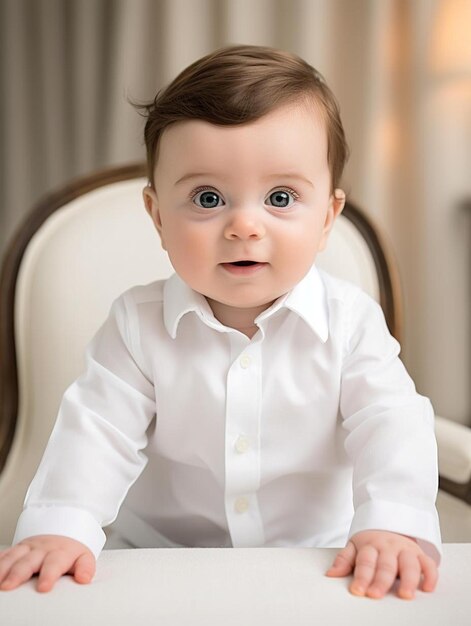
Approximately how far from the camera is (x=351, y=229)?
1466 millimetres

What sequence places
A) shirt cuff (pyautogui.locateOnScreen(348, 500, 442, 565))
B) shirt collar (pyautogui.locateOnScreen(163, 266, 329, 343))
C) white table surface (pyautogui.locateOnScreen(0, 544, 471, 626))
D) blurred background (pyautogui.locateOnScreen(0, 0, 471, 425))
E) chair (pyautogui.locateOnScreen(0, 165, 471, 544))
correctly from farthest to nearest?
blurred background (pyautogui.locateOnScreen(0, 0, 471, 425))
chair (pyautogui.locateOnScreen(0, 165, 471, 544))
shirt collar (pyautogui.locateOnScreen(163, 266, 329, 343))
shirt cuff (pyautogui.locateOnScreen(348, 500, 442, 565))
white table surface (pyautogui.locateOnScreen(0, 544, 471, 626))

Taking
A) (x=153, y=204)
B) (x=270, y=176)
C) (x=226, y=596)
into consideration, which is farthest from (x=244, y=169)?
(x=226, y=596)

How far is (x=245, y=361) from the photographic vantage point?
970 mm

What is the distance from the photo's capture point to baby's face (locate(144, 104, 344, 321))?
0.83m

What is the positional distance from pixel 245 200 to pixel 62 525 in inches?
15.0

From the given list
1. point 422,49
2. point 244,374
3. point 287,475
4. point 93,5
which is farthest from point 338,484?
point 93,5

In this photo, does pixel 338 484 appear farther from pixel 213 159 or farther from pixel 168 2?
pixel 168 2

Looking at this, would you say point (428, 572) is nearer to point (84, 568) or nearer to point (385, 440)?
point (385, 440)

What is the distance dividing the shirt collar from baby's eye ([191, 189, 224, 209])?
0.15 meters

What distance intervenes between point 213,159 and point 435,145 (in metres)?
1.61

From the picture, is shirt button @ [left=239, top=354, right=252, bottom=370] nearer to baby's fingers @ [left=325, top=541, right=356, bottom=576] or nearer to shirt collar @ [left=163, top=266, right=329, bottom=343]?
shirt collar @ [left=163, top=266, right=329, bottom=343]

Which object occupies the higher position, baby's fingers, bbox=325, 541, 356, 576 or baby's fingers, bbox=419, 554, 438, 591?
baby's fingers, bbox=419, 554, 438, 591

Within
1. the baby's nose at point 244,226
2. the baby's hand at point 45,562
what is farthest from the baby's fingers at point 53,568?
A: the baby's nose at point 244,226

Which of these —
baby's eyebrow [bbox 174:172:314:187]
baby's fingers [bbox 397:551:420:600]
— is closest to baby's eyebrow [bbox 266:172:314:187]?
baby's eyebrow [bbox 174:172:314:187]
